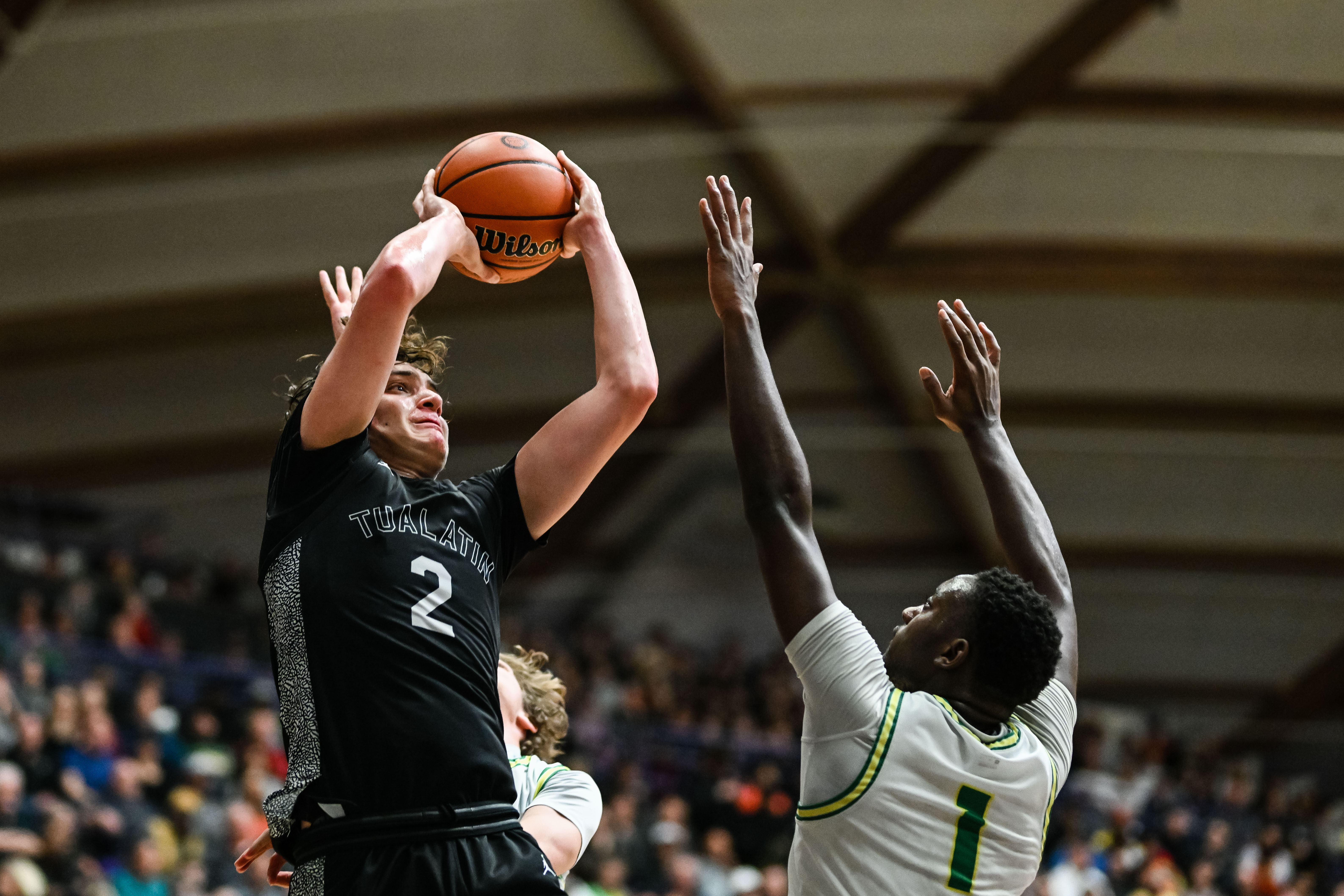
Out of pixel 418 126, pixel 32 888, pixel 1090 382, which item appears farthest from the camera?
pixel 1090 382

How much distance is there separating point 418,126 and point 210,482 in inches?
340

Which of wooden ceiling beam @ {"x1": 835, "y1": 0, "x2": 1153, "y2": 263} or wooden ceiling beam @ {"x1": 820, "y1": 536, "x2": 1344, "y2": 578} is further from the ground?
wooden ceiling beam @ {"x1": 835, "y1": 0, "x2": 1153, "y2": 263}

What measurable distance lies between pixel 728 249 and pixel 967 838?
4.28 ft

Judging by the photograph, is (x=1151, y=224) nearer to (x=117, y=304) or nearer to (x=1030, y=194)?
(x=1030, y=194)

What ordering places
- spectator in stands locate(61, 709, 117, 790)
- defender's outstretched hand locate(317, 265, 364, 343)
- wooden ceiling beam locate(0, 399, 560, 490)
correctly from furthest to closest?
wooden ceiling beam locate(0, 399, 560, 490) < spectator in stands locate(61, 709, 117, 790) < defender's outstretched hand locate(317, 265, 364, 343)

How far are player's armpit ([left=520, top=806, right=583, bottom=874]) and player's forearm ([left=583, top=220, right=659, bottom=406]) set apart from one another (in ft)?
3.62

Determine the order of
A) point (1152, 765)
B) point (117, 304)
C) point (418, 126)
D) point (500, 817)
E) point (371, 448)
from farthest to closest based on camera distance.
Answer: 1. point (1152, 765)
2. point (117, 304)
3. point (418, 126)
4. point (371, 448)
5. point (500, 817)

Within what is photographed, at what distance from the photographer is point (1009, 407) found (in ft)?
67.9

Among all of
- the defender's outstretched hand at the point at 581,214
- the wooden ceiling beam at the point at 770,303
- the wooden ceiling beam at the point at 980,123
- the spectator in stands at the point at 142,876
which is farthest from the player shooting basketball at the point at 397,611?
the wooden ceiling beam at the point at 980,123

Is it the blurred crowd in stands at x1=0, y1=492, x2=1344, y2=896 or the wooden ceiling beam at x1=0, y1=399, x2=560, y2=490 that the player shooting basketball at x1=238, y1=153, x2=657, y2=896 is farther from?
the wooden ceiling beam at x1=0, y1=399, x2=560, y2=490

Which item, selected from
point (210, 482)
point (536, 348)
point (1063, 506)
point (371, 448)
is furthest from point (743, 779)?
point (371, 448)

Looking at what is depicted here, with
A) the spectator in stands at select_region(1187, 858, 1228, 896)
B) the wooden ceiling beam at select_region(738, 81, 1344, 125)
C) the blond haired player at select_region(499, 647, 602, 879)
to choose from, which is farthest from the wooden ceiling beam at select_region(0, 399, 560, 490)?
the blond haired player at select_region(499, 647, 602, 879)

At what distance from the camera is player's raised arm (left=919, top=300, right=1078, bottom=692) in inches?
136

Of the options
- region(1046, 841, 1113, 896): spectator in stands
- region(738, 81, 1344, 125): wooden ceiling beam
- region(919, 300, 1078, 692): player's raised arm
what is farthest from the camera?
region(738, 81, 1344, 125): wooden ceiling beam
